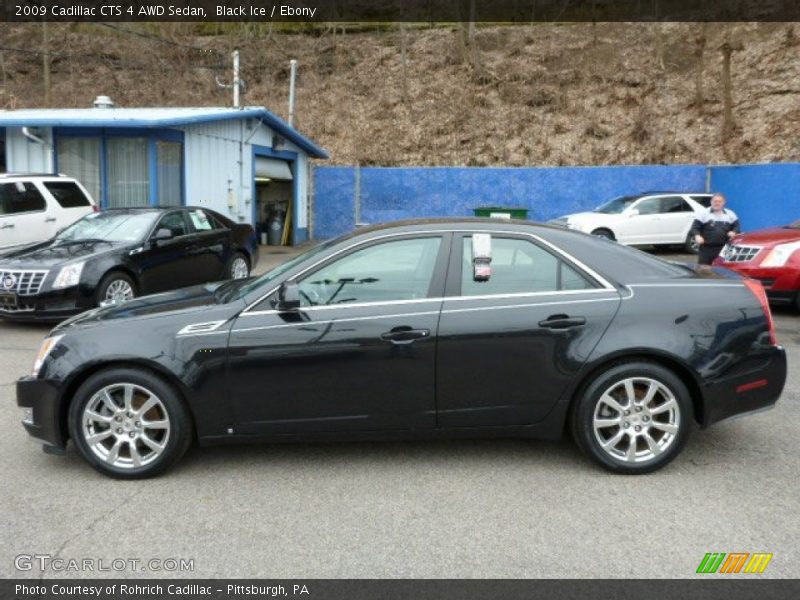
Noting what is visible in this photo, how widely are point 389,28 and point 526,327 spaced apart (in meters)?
36.2

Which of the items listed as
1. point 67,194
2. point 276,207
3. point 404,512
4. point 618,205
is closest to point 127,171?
point 67,194

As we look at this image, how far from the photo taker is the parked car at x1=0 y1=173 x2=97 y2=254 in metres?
11.1

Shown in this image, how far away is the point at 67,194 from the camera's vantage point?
39.7ft

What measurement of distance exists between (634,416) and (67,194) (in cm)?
1092

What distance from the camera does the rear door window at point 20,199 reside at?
11109 mm

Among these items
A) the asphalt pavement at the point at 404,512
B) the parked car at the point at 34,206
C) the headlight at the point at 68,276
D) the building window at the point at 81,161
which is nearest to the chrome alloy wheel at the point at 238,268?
the parked car at the point at 34,206

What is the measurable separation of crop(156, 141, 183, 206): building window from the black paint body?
39.0 ft

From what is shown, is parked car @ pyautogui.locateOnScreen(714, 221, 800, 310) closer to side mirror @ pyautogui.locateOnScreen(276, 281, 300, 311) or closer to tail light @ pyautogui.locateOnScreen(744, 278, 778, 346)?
tail light @ pyautogui.locateOnScreen(744, 278, 778, 346)

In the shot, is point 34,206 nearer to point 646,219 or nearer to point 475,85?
point 646,219

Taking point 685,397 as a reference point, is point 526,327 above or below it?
above

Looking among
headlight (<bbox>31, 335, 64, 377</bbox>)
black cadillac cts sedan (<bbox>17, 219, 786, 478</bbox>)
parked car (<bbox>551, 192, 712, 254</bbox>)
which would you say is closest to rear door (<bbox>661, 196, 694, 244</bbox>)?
parked car (<bbox>551, 192, 712, 254</bbox>)

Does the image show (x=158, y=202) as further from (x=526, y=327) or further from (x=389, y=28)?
(x=389, y=28)

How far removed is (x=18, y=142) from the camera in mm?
15648
